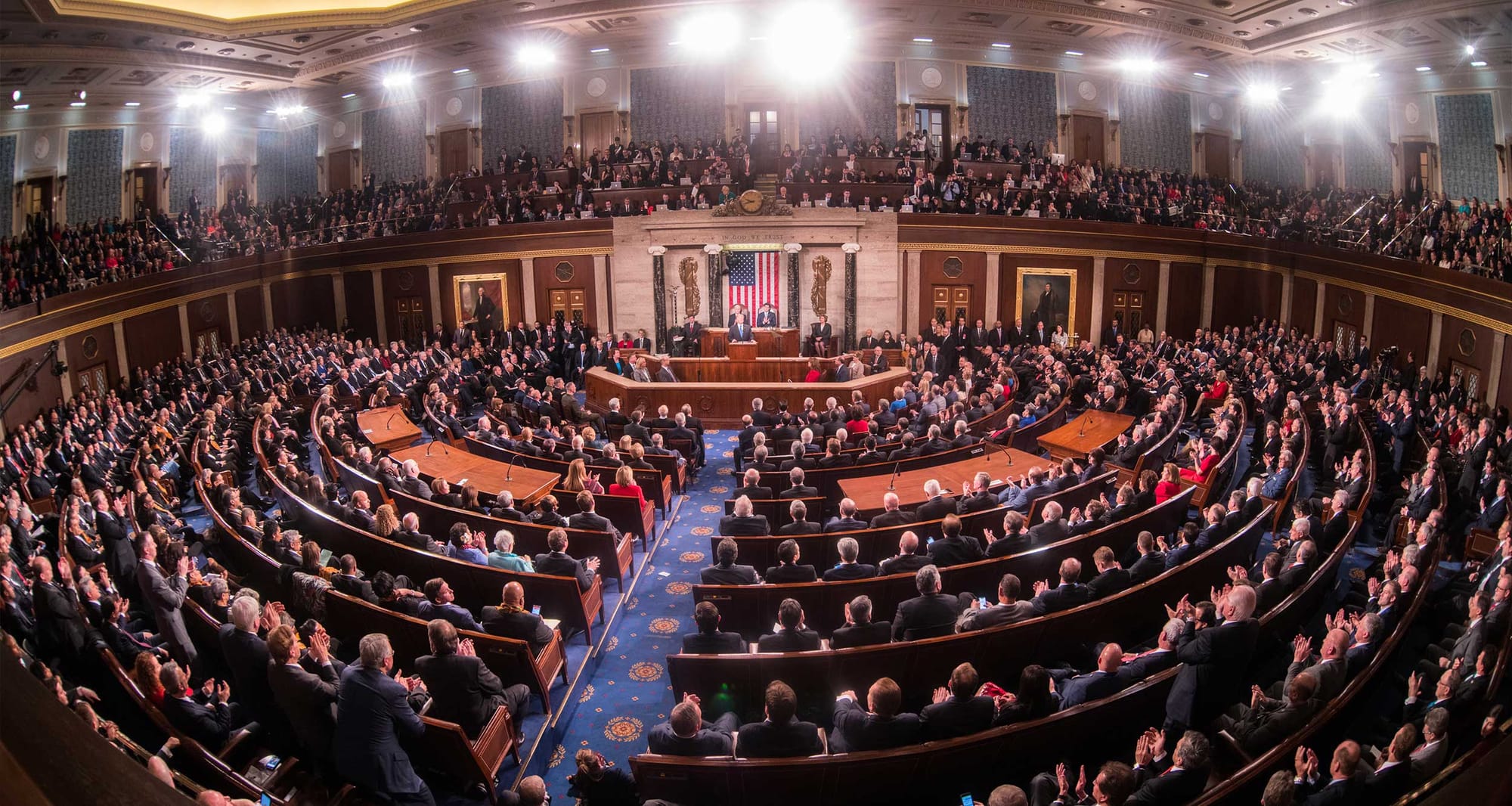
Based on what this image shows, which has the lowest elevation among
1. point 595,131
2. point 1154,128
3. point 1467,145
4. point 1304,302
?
point 1304,302

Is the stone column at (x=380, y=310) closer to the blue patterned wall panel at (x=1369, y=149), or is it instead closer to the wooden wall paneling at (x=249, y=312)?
the wooden wall paneling at (x=249, y=312)

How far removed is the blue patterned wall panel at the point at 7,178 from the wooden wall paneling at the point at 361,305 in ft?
24.3

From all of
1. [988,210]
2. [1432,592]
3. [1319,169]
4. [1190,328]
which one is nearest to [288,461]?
[1432,592]

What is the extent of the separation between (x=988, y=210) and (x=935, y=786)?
741 inches

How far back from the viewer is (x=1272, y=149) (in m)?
27.0

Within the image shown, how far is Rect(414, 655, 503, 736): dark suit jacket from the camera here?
5547mm

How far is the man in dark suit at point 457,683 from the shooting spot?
18.2 feet

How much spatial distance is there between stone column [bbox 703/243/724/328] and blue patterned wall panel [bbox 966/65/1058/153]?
9.46m

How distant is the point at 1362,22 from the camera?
1864cm

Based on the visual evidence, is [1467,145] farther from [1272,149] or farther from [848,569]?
[848,569]

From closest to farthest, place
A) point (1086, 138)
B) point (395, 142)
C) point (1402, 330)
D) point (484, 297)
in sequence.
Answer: point (1402, 330) → point (484, 297) → point (1086, 138) → point (395, 142)

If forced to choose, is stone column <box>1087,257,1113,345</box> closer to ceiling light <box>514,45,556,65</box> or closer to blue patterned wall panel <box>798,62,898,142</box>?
blue patterned wall panel <box>798,62,898,142</box>

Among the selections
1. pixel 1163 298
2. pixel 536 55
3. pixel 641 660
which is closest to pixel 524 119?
pixel 536 55

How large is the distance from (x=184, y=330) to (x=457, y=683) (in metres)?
19.4
